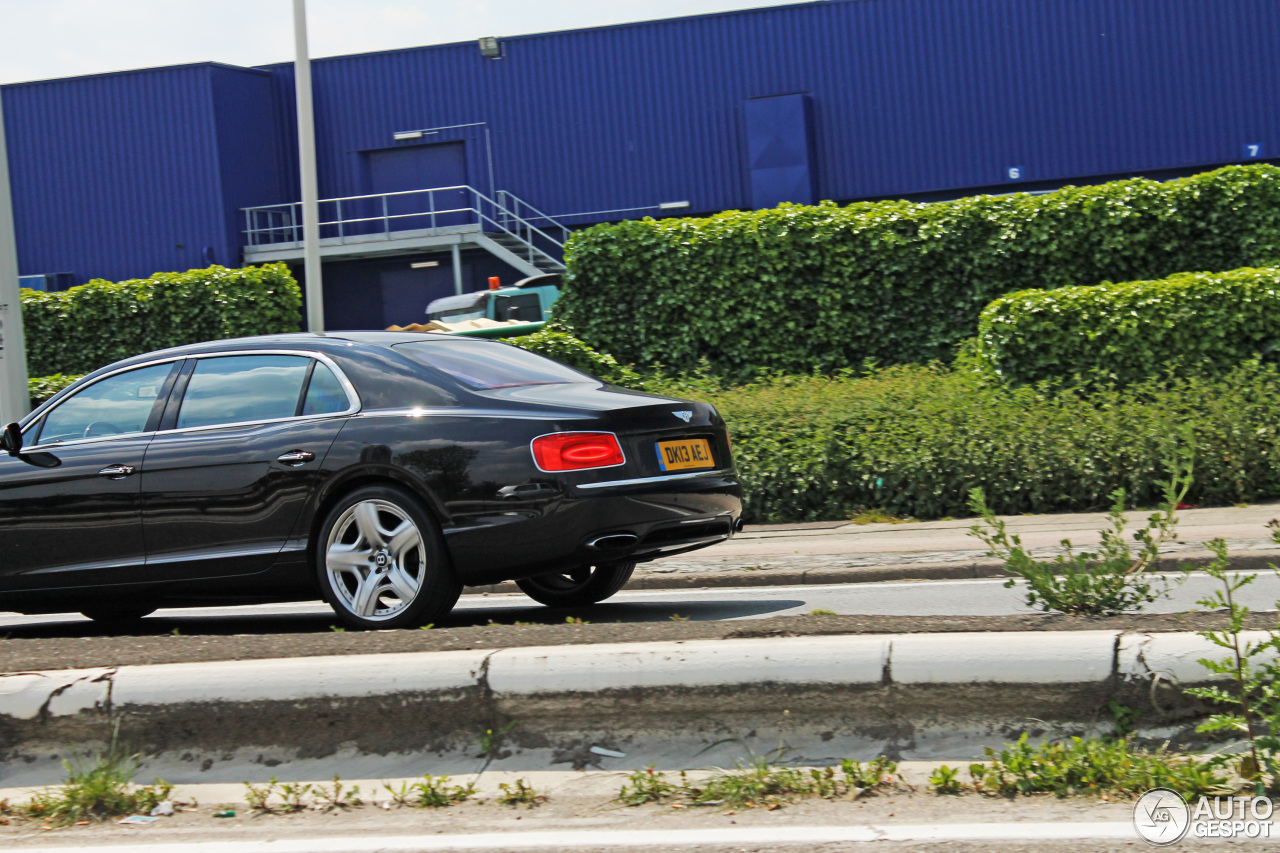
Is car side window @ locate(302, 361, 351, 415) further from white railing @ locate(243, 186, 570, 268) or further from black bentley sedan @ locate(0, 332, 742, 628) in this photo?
white railing @ locate(243, 186, 570, 268)

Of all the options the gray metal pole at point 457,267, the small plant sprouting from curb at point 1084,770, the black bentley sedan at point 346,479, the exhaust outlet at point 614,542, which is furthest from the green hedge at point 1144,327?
the gray metal pole at point 457,267

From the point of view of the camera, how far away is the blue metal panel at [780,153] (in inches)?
1114

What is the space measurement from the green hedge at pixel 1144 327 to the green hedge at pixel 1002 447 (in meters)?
0.31

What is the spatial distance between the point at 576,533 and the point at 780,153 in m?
23.9

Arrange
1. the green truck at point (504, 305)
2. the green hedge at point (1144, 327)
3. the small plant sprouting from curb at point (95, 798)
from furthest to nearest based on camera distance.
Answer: the green truck at point (504, 305), the green hedge at point (1144, 327), the small plant sprouting from curb at point (95, 798)

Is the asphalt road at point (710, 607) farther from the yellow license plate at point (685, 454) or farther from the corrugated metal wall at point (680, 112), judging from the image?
the corrugated metal wall at point (680, 112)

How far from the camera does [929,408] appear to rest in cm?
1166

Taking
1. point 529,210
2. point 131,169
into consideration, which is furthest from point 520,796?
point 131,169

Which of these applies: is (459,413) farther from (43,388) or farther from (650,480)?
(43,388)

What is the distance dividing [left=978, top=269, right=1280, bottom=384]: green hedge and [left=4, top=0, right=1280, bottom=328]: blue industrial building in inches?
637

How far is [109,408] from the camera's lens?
6.83 metres

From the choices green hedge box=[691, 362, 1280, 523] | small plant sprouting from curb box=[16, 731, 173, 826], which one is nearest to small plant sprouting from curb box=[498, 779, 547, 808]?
small plant sprouting from curb box=[16, 731, 173, 826]

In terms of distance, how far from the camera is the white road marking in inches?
129

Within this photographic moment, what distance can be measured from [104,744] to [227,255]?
1086 inches
